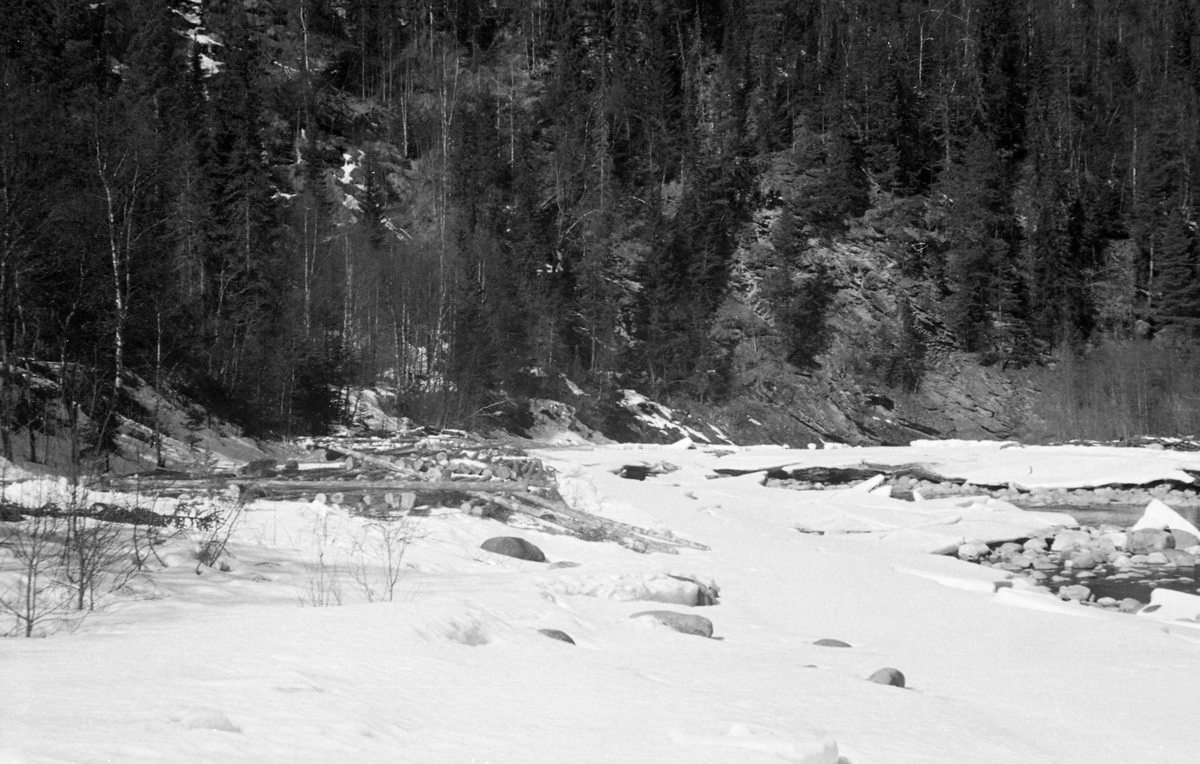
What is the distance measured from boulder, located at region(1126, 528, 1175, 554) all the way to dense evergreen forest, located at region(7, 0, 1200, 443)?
70.0 feet

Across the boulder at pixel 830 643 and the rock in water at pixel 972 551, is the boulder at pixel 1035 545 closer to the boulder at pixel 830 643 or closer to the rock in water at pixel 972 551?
the rock in water at pixel 972 551

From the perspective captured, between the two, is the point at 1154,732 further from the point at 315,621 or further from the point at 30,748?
the point at 30,748

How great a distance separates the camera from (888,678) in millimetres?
5602

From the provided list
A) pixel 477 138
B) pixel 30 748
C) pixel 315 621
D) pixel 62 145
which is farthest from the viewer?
pixel 477 138

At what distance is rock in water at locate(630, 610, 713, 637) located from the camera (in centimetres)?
667

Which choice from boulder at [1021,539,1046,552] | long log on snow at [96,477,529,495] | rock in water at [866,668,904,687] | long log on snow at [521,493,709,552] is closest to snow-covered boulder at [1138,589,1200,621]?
boulder at [1021,539,1046,552]

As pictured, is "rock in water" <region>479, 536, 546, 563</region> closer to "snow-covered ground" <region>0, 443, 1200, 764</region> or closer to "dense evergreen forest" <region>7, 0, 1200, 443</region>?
"snow-covered ground" <region>0, 443, 1200, 764</region>

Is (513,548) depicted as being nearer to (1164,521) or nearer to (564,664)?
(564,664)

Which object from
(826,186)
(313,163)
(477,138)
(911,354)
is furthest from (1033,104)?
(313,163)

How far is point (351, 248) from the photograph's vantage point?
1698 inches

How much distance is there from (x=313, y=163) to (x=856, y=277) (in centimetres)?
3317

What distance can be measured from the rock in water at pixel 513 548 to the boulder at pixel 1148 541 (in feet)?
35.9

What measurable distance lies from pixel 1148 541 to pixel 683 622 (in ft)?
40.5

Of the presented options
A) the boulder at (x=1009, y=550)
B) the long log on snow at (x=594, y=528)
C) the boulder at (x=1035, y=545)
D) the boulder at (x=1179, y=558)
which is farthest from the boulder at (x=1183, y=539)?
the long log on snow at (x=594, y=528)
